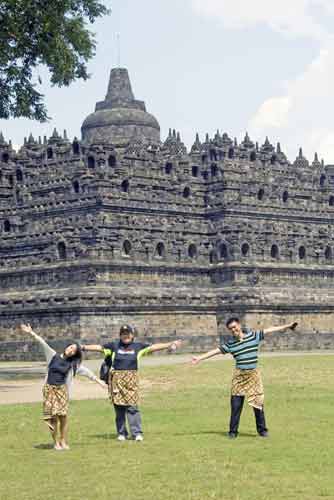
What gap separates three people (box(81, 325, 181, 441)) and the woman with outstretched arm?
39cm

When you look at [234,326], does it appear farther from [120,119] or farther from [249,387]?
[120,119]

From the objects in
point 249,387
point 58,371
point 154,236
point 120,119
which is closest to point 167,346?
point 249,387

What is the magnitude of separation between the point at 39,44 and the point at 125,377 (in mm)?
21192

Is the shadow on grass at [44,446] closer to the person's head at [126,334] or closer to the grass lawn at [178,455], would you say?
the grass lawn at [178,455]

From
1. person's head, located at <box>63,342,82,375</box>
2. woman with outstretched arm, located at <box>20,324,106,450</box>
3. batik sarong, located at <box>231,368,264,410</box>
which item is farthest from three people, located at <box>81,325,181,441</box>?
batik sarong, located at <box>231,368,264,410</box>

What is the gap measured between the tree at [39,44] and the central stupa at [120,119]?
37.3 metres

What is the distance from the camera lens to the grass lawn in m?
18.2

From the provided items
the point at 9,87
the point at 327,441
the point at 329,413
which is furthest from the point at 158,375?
the point at 327,441

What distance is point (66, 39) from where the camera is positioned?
42625 millimetres

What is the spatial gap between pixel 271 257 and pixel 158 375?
3458 cm

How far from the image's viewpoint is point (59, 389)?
23.1m

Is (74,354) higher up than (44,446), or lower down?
higher up

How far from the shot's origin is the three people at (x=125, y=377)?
920 inches

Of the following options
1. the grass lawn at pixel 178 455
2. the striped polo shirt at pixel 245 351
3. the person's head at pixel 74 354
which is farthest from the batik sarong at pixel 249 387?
the person's head at pixel 74 354
